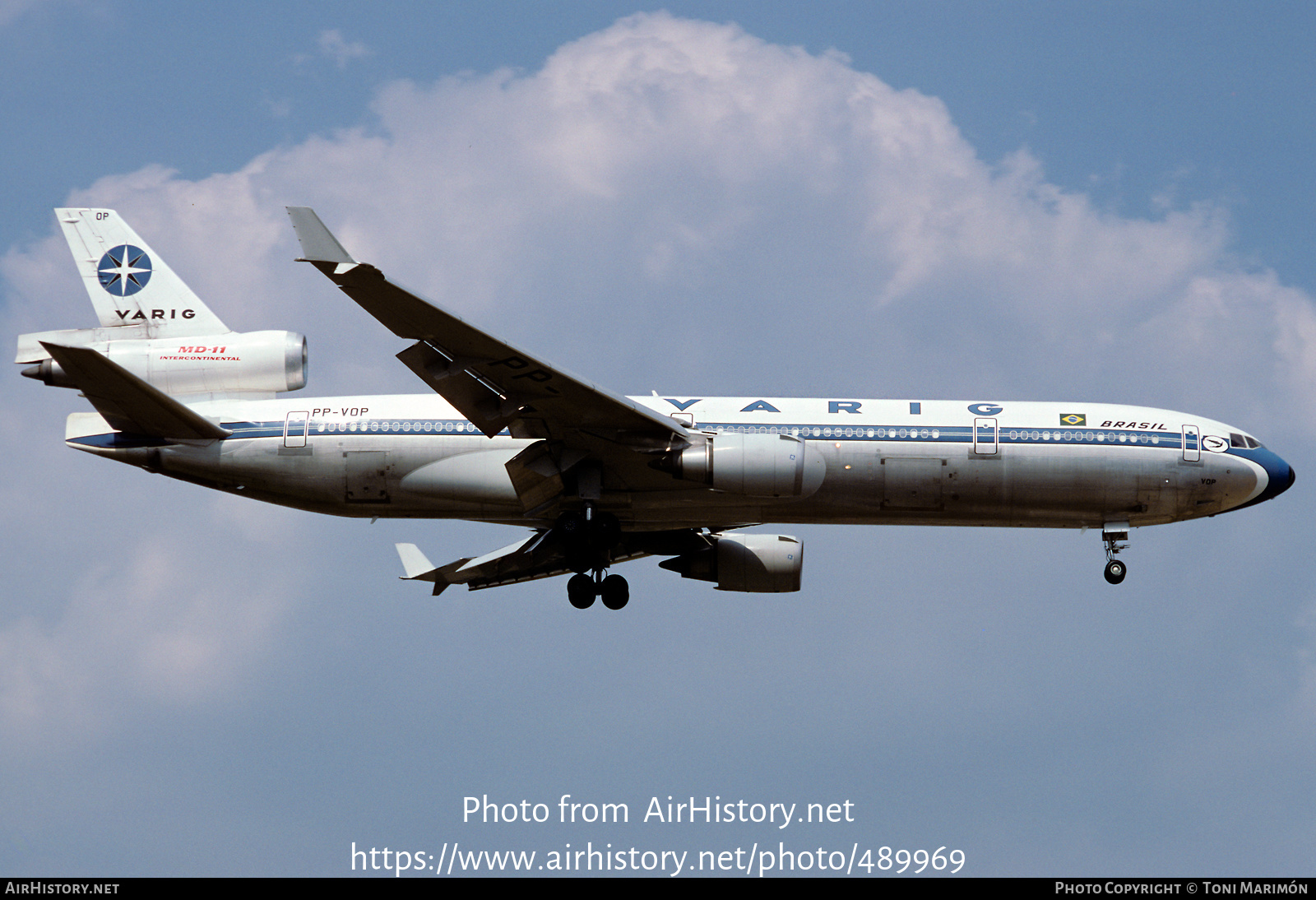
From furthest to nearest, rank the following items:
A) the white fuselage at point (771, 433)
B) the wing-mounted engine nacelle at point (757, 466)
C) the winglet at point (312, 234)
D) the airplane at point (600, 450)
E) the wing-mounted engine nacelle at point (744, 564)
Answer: the wing-mounted engine nacelle at point (744, 564)
the white fuselage at point (771, 433)
the airplane at point (600, 450)
the wing-mounted engine nacelle at point (757, 466)
the winglet at point (312, 234)

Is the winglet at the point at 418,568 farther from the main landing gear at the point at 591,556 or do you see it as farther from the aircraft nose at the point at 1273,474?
the aircraft nose at the point at 1273,474

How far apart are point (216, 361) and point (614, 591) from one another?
954 cm

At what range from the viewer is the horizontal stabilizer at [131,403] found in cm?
2947

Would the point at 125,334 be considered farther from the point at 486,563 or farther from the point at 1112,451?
the point at 1112,451

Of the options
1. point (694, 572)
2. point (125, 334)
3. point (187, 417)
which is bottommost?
point (694, 572)

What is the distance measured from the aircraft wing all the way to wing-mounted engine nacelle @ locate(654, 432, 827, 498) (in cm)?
71

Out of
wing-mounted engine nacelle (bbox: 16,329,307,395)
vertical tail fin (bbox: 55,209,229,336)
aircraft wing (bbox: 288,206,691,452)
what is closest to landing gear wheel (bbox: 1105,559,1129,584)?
aircraft wing (bbox: 288,206,691,452)

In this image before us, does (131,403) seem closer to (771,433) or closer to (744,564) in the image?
(771,433)

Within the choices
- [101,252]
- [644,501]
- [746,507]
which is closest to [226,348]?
Answer: [101,252]

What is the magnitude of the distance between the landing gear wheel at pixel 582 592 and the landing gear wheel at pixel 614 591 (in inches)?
9.6

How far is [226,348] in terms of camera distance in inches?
1272

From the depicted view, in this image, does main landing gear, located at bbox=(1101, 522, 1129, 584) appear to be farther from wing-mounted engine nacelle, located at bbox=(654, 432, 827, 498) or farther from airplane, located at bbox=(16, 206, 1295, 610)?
wing-mounted engine nacelle, located at bbox=(654, 432, 827, 498)

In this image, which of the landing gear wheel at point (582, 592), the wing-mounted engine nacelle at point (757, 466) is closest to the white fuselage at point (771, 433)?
the wing-mounted engine nacelle at point (757, 466)

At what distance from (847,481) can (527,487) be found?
6.46 metres
